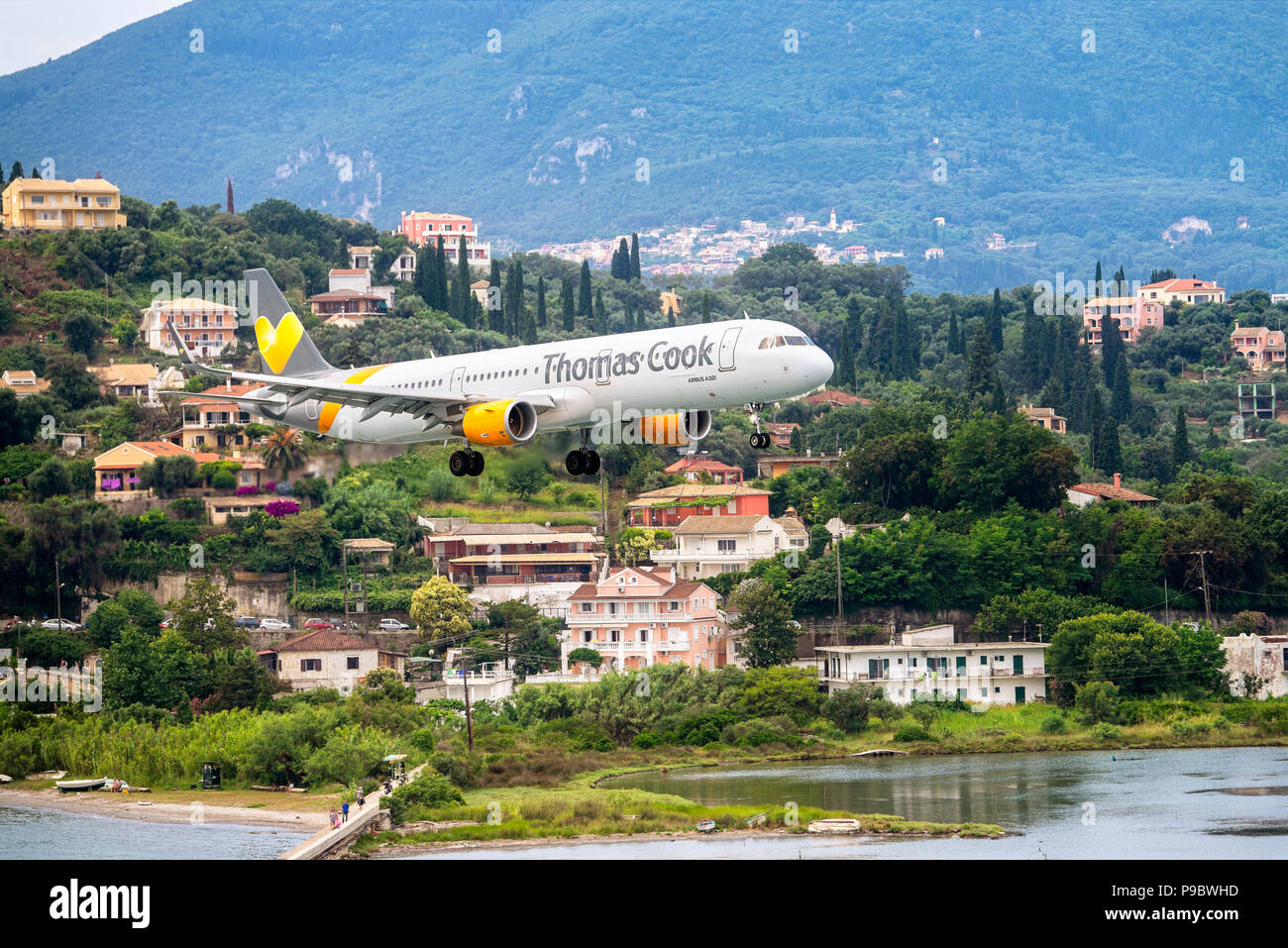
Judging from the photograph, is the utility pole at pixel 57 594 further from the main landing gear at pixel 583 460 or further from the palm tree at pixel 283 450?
the main landing gear at pixel 583 460

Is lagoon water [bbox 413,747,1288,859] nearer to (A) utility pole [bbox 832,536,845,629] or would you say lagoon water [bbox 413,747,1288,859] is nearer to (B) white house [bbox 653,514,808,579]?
(A) utility pole [bbox 832,536,845,629]

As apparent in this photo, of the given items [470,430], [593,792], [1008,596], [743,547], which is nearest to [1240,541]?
[1008,596]

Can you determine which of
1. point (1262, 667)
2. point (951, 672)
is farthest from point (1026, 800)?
point (1262, 667)

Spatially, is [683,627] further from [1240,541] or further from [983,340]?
[983,340]

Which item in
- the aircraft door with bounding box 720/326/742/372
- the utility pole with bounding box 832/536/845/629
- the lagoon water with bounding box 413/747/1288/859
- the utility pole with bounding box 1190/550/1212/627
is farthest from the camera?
the utility pole with bounding box 1190/550/1212/627

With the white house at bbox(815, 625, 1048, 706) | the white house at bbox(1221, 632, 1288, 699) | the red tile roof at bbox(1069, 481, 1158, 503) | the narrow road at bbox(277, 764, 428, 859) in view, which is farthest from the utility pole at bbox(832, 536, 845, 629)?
the narrow road at bbox(277, 764, 428, 859)

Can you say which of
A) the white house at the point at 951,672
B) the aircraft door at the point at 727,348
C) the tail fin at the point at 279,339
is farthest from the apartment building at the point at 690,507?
A: the aircraft door at the point at 727,348
